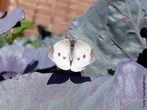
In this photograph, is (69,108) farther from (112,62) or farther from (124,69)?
(112,62)

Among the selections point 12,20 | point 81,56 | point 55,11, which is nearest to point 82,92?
point 81,56

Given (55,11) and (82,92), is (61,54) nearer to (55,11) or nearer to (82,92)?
(82,92)

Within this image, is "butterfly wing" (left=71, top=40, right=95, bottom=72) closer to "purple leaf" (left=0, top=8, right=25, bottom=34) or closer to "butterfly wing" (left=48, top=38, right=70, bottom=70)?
"butterfly wing" (left=48, top=38, right=70, bottom=70)

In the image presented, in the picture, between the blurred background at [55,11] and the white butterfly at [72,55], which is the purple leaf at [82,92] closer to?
the white butterfly at [72,55]

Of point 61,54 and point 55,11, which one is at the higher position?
point 61,54

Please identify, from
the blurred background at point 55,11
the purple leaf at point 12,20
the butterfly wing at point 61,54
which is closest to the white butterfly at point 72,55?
the butterfly wing at point 61,54

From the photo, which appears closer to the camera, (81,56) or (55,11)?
(81,56)

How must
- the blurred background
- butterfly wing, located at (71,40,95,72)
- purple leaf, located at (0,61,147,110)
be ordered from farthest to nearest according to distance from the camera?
the blurred background → butterfly wing, located at (71,40,95,72) → purple leaf, located at (0,61,147,110)

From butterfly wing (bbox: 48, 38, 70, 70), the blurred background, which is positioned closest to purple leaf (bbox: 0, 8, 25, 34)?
butterfly wing (bbox: 48, 38, 70, 70)
